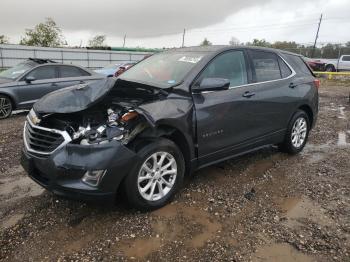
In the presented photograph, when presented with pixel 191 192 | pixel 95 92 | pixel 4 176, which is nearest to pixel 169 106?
pixel 95 92

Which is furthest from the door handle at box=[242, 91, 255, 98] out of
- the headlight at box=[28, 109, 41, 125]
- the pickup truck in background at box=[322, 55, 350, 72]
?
the pickup truck in background at box=[322, 55, 350, 72]

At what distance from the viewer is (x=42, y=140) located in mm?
3518

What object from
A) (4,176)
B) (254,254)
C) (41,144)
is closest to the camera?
(254,254)

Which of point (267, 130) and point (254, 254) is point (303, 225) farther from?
point (267, 130)

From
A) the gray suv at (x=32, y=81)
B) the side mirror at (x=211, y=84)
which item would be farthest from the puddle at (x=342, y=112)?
the gray suv at (x=32, y=81)

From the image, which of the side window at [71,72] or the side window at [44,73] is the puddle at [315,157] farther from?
the side window at [44,73]

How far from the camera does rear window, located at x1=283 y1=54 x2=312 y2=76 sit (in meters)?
5.67

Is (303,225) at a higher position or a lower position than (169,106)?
lower

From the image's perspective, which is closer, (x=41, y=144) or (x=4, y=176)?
(x=41, y=144)

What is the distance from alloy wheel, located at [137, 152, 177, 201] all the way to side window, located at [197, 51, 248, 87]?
1089 millimetres

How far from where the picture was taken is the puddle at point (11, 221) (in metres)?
3.49

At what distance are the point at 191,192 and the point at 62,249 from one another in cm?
170

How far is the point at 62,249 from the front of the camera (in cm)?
309

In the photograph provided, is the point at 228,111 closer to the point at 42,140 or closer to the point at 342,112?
the point at 42,140
